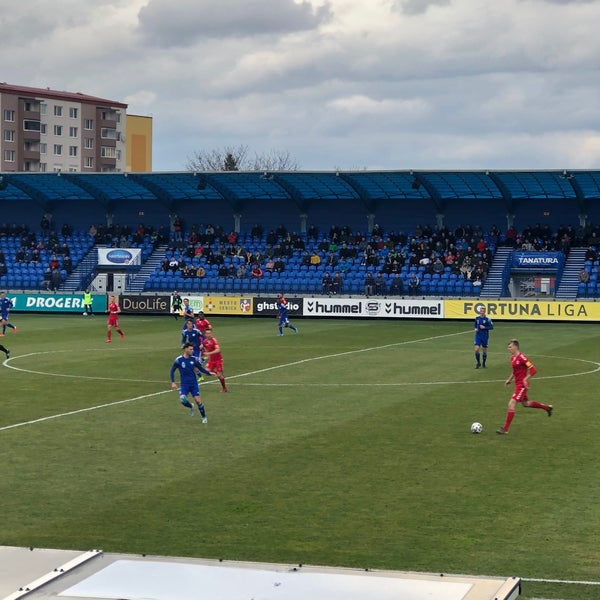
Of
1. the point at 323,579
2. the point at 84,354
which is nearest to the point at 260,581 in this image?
the point at 323,579

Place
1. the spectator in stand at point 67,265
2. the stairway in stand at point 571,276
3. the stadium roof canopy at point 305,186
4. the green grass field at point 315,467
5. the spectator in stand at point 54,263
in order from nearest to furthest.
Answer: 1. the green grass field at point 315,467
2. the stairway in stand at point 571,276
3. the stadium roof canopy at point 305,186
4. the spectator in stand at point 54,263
5. the spectator in stand at point 67,265

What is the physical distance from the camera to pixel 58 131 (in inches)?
6437

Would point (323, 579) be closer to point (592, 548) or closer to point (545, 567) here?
point (545, 567)

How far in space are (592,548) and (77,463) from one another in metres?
9.10

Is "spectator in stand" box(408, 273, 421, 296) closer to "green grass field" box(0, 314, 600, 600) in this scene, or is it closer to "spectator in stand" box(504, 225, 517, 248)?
"spectator in stand" box(504, 225, 517, 248)

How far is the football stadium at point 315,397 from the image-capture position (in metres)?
13.1

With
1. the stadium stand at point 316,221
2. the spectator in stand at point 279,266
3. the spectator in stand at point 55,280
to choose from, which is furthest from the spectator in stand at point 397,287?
the spectator in stand at point 55,280

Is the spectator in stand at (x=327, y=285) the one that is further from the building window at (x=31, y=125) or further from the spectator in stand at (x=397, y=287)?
the building window at (x=31, y=125)

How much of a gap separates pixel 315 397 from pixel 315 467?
9227mm

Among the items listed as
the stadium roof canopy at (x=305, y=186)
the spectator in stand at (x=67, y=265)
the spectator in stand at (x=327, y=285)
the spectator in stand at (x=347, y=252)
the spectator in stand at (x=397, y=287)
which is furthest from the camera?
the spectator in stand at (x=67, y=265)

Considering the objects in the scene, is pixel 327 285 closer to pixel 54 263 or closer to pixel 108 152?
pixel 54 263

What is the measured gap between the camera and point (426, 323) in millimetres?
60344

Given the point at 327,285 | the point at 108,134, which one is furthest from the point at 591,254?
the point at 108,134

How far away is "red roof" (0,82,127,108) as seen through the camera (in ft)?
511
